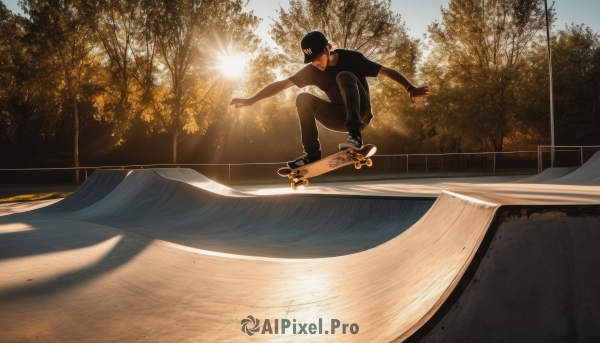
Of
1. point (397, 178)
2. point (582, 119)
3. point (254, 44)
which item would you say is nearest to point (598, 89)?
point (582, 119)

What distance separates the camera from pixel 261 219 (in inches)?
499

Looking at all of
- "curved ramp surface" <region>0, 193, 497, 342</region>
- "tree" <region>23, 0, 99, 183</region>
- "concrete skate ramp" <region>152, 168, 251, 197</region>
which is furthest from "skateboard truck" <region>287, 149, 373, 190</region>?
"tree" <region>23, 0, 99, 183</region>

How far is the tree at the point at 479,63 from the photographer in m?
36.4

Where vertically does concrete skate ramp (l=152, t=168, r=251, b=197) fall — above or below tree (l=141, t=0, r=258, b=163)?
below

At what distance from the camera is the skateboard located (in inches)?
251

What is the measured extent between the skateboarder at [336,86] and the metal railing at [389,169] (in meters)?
22.0

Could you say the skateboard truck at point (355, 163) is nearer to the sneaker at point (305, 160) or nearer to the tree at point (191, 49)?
the sneaker at point (305, 160)

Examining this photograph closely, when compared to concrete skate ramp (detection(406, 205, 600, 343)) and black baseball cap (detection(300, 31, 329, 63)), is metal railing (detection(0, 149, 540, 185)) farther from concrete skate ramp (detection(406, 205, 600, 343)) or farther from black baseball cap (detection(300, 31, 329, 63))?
concrete skate ramp (detection(406, 205, 600, 343))

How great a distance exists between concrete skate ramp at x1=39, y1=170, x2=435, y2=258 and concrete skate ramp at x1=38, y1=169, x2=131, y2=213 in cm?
172

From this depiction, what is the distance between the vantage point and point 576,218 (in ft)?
11.0

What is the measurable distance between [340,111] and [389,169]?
1209 inches

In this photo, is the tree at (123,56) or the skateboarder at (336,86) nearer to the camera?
the skateboarder at (336,86)

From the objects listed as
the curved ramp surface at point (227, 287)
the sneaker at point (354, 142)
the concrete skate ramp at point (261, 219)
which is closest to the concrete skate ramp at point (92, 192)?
the concrete skate ramp at point (261, 219)

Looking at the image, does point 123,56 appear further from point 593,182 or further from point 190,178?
point 593,182
